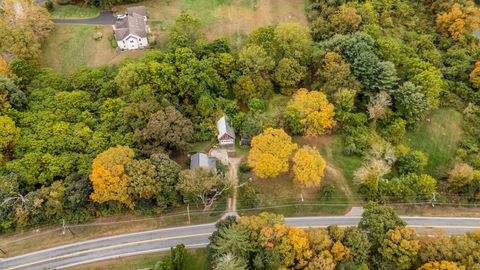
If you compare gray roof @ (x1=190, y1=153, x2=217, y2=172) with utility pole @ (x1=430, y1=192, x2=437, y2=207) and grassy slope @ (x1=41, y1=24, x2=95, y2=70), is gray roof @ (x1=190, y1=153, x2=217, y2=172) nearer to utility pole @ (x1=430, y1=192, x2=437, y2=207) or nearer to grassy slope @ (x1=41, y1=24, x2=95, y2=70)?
utility pole @ (x1=430, y1=192, x2=437, y2=207)

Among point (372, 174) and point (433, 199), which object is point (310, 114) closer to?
point (372, 174)

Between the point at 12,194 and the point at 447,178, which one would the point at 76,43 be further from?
the point at 447,178

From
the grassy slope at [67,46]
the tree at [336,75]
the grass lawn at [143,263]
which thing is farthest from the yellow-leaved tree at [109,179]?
the tree at [336,75]

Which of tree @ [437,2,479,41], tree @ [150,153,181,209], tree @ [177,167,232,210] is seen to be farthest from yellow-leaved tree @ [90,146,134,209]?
tree @ [437,2,479,41]

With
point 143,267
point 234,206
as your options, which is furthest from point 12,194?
point 234,206

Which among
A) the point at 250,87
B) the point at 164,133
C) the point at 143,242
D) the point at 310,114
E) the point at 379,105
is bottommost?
the point at 143,242

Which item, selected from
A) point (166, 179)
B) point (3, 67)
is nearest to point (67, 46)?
point (3, 67)
